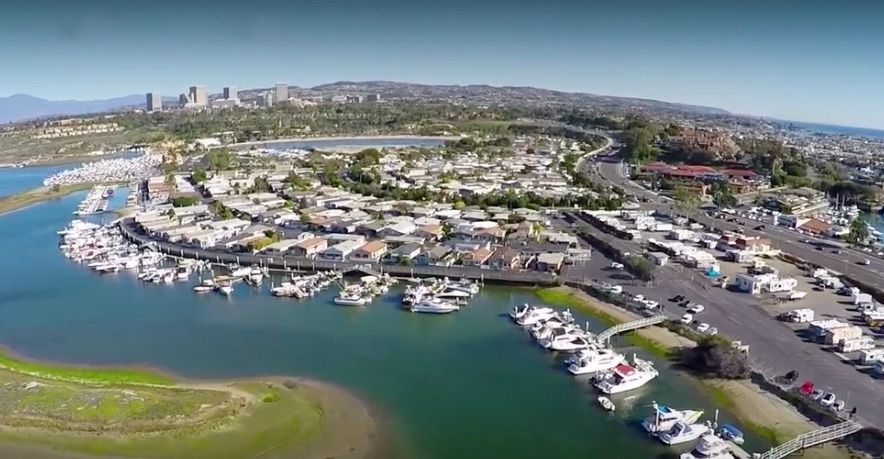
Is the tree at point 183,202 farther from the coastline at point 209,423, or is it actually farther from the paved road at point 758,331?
the paved road at point 758,331

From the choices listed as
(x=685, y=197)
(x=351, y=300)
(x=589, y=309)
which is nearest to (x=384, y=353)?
(x=351, y=300)

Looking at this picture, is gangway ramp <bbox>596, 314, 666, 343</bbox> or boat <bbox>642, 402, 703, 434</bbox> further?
gangway ramp <bbox>596, 314, 666, 343</bbox>

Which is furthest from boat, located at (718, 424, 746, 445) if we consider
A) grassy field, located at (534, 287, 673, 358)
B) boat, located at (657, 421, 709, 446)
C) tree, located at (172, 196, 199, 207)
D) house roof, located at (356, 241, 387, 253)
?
tree, located at (172, 196, 199, 207)

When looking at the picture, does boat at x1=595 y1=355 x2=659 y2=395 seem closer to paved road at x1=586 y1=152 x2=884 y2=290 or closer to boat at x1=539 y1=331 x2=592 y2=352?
boat at x1=539 y1=331 x2=592 y2=352

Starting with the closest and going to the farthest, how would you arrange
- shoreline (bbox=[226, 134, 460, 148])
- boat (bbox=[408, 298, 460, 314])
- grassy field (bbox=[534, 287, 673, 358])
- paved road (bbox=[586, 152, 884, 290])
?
grassy field (bbox=[534, 287, 673, 358]) → boat (bbox=[408, 298, 460, 314]) → paved road (bbox=[586, 152, 884, 290]) → shoreline (bbox=[226, 134, 460, 148])

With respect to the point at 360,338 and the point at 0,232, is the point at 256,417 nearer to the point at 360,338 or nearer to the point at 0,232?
the point at 360,338

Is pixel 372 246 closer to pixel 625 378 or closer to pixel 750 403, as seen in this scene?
pixel 625 378

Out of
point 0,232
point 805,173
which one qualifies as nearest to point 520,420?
point 0,232
